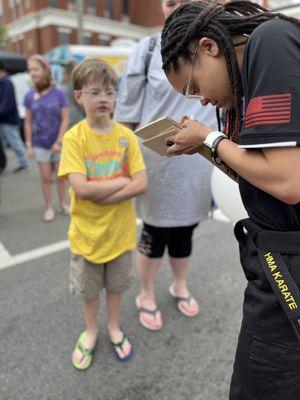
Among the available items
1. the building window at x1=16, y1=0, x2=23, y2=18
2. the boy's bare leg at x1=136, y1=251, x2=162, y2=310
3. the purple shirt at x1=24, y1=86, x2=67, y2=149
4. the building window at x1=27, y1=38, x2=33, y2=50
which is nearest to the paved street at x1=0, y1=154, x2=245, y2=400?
the boy's bare leg at x1=136, y1=251, x2=162, y2=310

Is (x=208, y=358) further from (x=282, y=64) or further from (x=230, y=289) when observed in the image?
(x=282, y=64)

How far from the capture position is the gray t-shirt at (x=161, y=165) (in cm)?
211

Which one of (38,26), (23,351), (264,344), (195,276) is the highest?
(264,344)

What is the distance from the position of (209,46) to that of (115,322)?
1.70m

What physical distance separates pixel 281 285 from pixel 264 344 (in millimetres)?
198

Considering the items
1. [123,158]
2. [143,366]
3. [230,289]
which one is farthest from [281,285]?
[230,289]

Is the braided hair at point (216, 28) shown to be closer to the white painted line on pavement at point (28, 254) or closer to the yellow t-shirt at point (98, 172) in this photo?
the yellow t-shirt at point (98, 172)

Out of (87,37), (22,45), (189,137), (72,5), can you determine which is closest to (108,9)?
(87,37)

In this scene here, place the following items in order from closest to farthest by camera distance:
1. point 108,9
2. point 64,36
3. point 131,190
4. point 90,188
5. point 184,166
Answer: point 90,188, point 131,190, point 184,166, point 64,36, point 108,9

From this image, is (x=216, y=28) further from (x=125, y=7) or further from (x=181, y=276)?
(x=125, y=7)

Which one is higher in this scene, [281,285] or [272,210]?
[272,210]

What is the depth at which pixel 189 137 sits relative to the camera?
1116 millimetres

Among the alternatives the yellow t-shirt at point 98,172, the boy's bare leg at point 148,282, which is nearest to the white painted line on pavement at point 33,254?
the boy's bare leg at point 148,282

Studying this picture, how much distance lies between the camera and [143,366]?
6.78 feet
